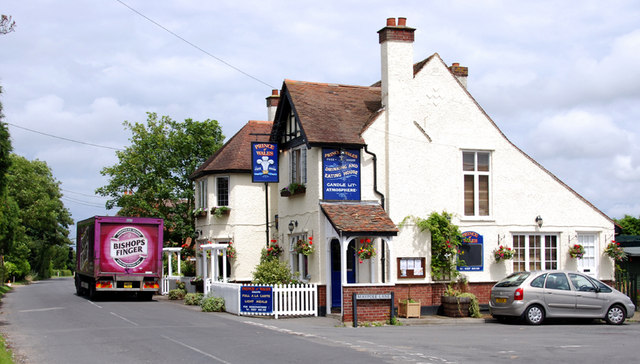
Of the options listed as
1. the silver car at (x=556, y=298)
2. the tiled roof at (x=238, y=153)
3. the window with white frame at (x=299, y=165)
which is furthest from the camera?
the tiled roof at (x=238, y=153)

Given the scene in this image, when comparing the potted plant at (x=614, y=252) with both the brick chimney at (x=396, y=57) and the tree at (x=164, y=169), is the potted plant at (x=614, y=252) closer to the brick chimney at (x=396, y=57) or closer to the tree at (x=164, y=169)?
the brick chimney at (x=396, y=57)

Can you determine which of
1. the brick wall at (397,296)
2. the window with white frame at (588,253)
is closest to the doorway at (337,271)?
the brick wall at (397,296)

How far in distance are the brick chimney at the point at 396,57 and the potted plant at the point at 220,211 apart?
10.9 m

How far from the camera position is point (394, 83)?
22906 millimetres

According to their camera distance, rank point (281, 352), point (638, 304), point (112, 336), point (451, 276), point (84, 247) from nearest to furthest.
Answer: point (281, 352) < point (112, 336) < point (451, 276) < point (638, 304) < point (84, 247)

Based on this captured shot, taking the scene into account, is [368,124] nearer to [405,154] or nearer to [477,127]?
[405,154]

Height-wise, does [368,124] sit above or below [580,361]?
above

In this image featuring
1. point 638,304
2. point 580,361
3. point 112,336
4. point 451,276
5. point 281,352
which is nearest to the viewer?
point 580,361

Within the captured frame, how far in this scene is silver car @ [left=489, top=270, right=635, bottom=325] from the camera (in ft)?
64.3

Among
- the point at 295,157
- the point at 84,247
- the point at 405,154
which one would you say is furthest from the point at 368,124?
the point at 84,247

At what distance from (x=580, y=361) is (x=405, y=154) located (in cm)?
1160

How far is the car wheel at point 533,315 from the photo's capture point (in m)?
19.6

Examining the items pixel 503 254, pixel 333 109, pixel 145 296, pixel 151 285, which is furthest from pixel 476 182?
pixel 145 296

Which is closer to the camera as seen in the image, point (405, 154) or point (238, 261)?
point (405, 154)
